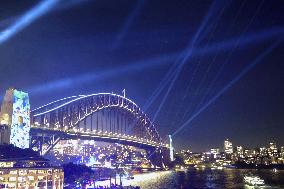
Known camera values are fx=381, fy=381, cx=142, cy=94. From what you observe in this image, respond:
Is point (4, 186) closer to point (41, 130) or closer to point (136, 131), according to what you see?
point (41, 130)

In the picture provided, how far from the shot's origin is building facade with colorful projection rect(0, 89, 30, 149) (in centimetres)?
5916

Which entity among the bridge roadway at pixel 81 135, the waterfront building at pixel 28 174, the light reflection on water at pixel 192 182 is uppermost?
the bridge roadway at pixel 81 135

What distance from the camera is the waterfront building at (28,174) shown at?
45594 millimetres

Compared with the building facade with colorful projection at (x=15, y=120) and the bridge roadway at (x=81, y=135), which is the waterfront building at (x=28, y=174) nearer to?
the building facade with colorful projection at (x=15, y=120)

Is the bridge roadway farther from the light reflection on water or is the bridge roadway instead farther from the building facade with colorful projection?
the light reflection on water


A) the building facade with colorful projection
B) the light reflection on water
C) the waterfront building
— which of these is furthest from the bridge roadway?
the waterfront building

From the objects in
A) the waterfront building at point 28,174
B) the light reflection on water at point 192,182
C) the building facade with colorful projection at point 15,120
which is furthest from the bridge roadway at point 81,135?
the waterfront building at point 28,174

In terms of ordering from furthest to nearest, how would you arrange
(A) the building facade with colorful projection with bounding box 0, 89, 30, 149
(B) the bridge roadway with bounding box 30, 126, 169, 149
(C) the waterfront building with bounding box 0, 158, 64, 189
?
(B) the bridge roadway with bounding box 30, 126, 169, 149
(A) the building facade with colorful projection with bounding box 0, 89, 30, 149
(C) the waterfront building with bounding box 0, 158, 64, 189

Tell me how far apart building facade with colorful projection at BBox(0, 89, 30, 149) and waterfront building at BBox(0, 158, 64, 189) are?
8.70 m

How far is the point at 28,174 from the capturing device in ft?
156

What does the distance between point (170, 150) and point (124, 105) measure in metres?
32.1

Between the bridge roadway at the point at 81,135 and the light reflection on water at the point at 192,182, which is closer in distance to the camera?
the bridge roadway at the point at 81,135

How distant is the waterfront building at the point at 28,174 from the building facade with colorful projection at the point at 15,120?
8.70 metres

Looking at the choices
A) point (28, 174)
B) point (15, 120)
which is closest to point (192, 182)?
point (15, 120)
